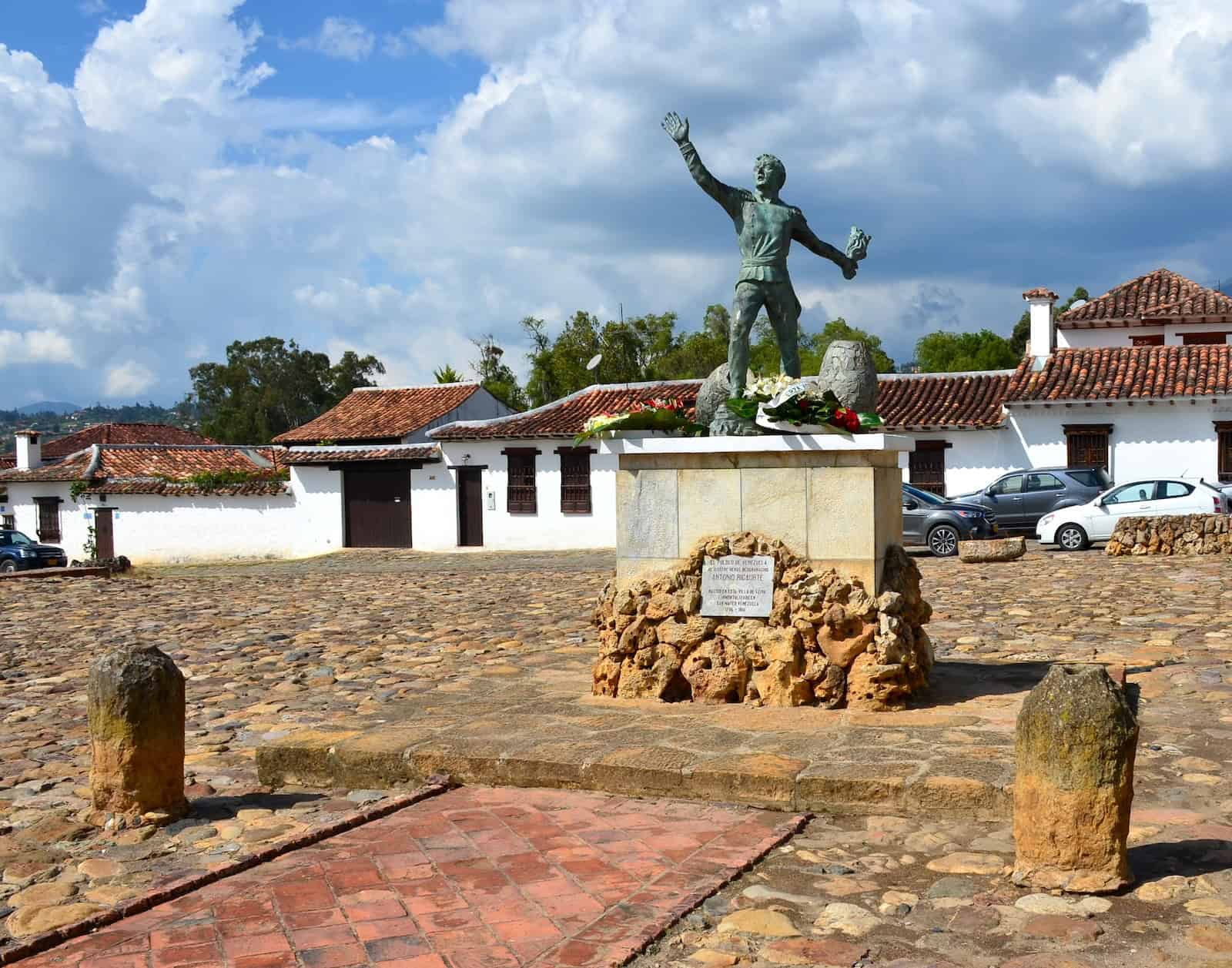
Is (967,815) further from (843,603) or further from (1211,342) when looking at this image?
(1211,342)

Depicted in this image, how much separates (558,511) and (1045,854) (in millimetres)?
24118

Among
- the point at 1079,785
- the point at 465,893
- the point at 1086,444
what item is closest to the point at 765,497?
the point at 1079,785

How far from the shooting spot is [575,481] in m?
27.9

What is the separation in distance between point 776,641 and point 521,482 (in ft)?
72.7

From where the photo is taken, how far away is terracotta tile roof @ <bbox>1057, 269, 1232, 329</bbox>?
3066 centimetres

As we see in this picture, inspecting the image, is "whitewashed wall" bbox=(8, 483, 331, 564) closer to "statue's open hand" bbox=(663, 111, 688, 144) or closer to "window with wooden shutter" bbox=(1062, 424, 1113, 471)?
"window with wooden shutter" bbox=(1062, 424, 1113, 471)

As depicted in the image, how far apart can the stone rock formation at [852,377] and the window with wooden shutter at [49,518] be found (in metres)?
31.9

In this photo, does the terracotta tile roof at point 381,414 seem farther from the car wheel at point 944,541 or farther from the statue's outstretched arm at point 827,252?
the statue's outstretched arm at point 827,252

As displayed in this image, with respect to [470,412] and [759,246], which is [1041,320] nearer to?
[470,412]

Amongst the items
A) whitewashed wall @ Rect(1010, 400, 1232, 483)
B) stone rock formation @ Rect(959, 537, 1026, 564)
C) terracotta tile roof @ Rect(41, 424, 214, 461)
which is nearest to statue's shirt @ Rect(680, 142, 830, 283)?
stone rock formation @ Rect(959, 537, 1026, 564)

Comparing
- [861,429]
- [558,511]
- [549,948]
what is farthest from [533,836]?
[558,511]

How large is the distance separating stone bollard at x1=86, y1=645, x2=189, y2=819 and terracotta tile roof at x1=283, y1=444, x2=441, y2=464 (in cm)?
2391

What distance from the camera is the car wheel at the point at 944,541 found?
20234 millimetres

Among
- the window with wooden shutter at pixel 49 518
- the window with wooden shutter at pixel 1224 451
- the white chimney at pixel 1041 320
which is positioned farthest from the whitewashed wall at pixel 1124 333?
the window with wooden shutter at pixel 49 518
